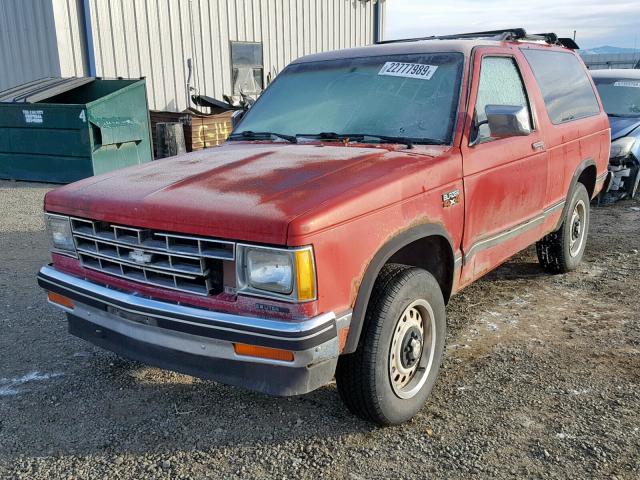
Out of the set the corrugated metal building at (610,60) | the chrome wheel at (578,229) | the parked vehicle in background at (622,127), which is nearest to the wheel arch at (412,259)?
the chrome wheel at (578,229)

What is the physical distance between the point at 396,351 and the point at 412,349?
128mm

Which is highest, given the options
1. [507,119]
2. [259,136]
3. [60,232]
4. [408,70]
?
[408,70]

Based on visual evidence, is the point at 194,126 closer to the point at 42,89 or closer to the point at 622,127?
the point at 42,89

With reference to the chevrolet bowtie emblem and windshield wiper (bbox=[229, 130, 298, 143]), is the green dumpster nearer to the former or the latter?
windshield wiper (bbox=[229, 130, 298, 143])

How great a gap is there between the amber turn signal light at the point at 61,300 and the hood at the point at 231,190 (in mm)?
461

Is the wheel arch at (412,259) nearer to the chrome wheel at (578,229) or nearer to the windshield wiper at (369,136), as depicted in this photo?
the windshield wiper at (369,136)

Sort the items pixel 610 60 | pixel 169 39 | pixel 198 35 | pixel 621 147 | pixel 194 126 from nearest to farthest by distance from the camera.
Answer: pixel 621 147, pixel 194 126, pixel 169 39, pixel 198 35, pixel 610 60

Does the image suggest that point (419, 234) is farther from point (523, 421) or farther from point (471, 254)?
point (523, 421)

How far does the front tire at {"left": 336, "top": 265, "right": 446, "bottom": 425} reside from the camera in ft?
8.93

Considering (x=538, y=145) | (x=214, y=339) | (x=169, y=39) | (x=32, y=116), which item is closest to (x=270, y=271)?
(x=214, y=339)

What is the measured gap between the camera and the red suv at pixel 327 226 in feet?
8.00

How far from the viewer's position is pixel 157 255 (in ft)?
8.84

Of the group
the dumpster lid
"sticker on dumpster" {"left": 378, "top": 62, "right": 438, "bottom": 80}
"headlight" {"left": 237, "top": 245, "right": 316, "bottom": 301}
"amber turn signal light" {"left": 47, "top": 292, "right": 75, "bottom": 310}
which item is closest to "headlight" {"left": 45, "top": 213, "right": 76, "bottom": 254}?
"amber turn signal light" {"left": 47, "top": 292, "right": 75, "bottom": 310}

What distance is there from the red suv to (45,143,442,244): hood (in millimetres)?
10
